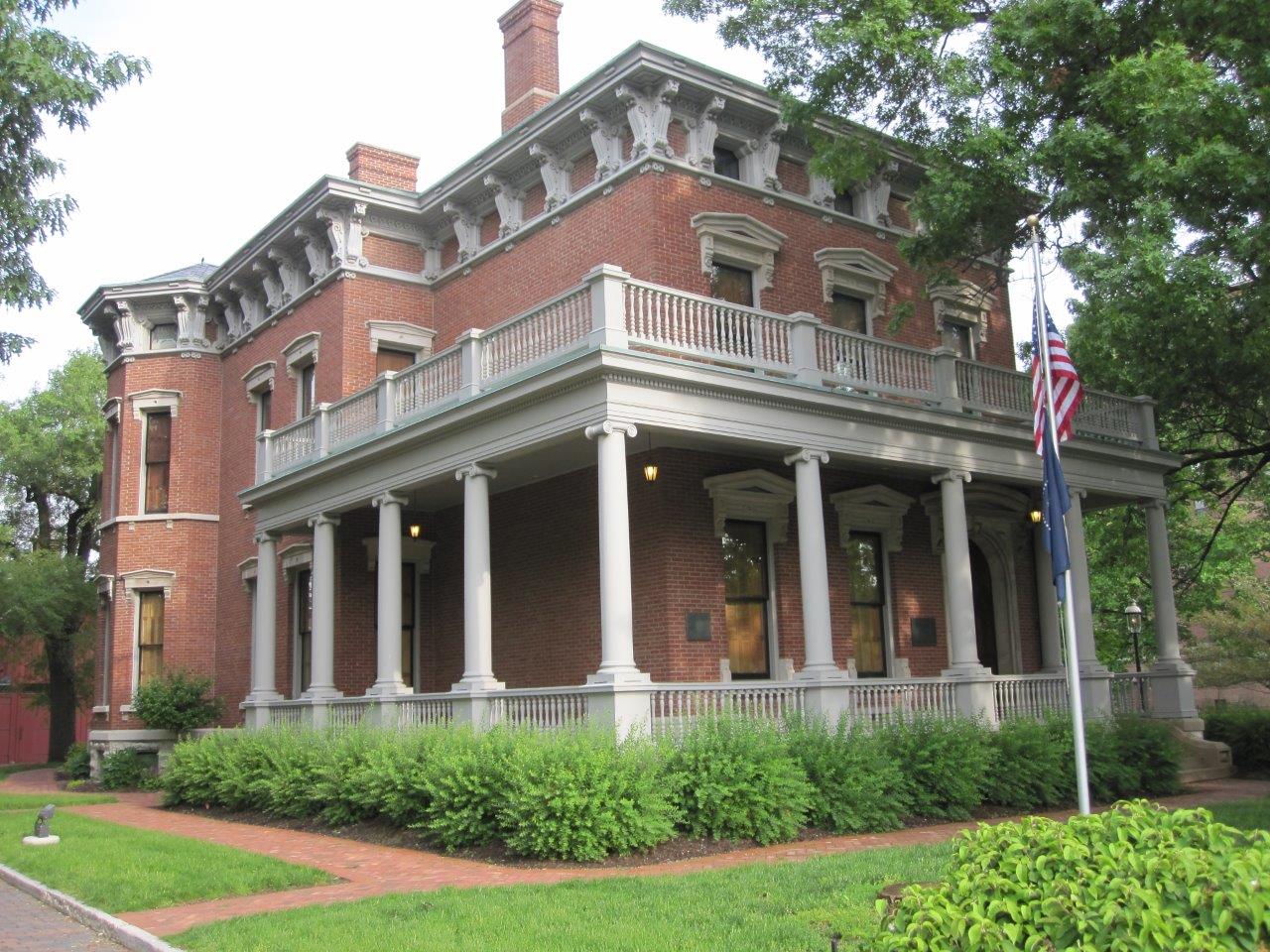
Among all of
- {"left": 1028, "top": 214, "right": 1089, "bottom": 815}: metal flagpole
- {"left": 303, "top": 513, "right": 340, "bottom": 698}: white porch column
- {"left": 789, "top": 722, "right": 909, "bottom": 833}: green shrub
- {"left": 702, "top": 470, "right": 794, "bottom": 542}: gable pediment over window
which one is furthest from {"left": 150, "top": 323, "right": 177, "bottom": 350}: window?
{"left": 1028, "top": 214, "right": 1089, "bottom": 815}: metal flagpole

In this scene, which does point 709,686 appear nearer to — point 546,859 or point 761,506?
point 546,859

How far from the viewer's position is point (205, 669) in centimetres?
2703

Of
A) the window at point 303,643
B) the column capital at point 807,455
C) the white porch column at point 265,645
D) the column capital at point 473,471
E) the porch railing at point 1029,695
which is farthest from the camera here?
the window at point 303,643

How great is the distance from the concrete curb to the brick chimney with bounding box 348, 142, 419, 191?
625 inches

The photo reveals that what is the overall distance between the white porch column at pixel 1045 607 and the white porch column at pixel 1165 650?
1878mm

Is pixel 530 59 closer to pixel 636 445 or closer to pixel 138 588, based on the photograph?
pixel 636 445

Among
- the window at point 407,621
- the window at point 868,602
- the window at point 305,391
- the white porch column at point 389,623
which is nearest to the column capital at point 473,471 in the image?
the white porch column at point 389,623

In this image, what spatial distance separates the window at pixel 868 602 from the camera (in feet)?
63.6

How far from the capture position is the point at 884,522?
64.8 feet

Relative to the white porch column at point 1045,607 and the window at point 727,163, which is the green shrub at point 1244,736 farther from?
the window at point 727,163

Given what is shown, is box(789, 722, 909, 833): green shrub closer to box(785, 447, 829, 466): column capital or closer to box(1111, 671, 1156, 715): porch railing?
box(785, 447, 829, 466): column capital

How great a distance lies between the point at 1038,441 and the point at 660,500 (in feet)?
18.0

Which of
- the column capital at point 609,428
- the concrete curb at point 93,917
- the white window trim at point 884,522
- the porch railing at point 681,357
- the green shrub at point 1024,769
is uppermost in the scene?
the porch railing at point 681,357

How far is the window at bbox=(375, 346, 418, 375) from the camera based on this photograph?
2322cm
